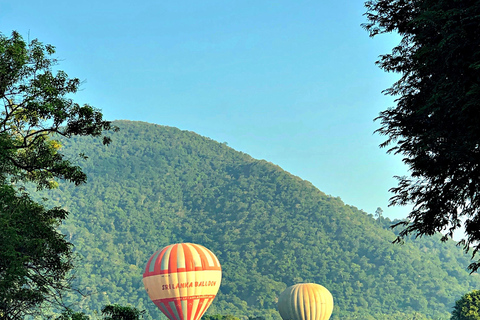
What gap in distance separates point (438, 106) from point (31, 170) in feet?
34.5

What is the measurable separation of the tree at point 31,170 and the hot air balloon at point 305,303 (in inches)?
2483

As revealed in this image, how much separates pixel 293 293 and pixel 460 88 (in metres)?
68.1

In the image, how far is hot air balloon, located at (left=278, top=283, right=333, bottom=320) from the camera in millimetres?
77875

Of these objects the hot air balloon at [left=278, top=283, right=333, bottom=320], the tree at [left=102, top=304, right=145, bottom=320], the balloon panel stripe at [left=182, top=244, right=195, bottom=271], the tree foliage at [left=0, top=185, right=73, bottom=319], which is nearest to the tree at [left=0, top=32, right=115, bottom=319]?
the tree foliage at [left=0, top=185, right=73, bottom=319]

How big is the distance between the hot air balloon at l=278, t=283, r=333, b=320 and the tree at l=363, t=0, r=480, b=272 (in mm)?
63556

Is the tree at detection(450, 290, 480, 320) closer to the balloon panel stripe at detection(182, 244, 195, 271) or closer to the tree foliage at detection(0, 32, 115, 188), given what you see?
the balloon panel stripe at detection(182, 244, 195, 271)

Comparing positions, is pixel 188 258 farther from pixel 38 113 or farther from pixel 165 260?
pixel 38 113

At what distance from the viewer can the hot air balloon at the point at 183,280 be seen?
60.8 meters

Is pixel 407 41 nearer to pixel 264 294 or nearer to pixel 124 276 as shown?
pixel 264 294

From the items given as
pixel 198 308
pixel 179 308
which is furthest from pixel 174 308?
pixel 198 308

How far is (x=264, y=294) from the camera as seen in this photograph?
173500 mm

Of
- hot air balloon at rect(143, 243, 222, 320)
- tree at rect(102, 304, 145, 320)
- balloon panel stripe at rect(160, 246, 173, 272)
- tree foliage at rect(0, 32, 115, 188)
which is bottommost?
tree at rect(102, 304, 145, 320)

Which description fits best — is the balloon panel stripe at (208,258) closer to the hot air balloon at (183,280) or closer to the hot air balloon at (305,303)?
the hot air balloon at (183,280)

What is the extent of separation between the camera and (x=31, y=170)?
17391mm
